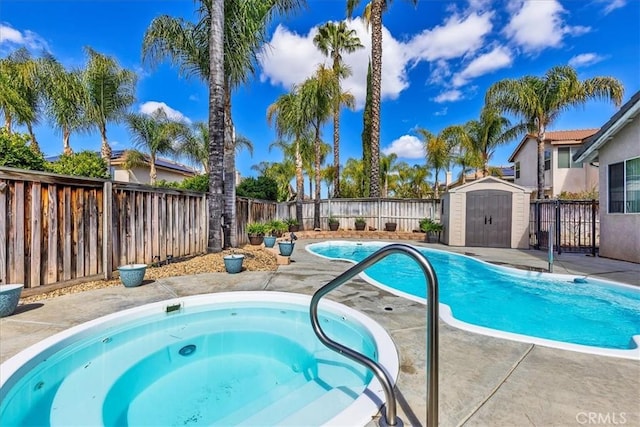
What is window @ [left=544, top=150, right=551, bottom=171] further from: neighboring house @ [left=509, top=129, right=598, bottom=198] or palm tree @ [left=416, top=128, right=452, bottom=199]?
palm tree @ [left=416, top=128, right=452, bottom=199]

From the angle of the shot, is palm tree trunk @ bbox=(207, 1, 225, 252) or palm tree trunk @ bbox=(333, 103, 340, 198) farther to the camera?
palm tree trunk @ bbox=(333, 103, 340, 198)

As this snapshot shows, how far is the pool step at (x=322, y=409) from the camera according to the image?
1.98 m

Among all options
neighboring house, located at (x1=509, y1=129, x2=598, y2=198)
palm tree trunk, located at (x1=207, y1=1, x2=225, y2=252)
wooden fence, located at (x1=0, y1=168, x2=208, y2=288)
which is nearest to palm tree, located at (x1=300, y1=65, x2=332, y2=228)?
palm tree trunk, located at (x1=207, y1=1, x2=225, y2=252)

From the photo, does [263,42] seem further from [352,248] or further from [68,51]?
[68,51]

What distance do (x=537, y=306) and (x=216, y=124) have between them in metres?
8.60

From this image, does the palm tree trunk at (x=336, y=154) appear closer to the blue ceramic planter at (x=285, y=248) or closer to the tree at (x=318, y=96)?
the tree at (x=318, y=96)

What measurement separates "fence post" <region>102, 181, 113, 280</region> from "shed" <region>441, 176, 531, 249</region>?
11.8 metres

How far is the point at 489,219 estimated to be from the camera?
11336mm

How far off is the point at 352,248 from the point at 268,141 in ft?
48.1

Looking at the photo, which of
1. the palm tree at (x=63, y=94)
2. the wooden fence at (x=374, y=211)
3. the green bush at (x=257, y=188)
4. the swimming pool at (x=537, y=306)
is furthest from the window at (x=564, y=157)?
the palm tree at (x=63, y=94)

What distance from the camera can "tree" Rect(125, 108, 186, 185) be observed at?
18188 millimetres

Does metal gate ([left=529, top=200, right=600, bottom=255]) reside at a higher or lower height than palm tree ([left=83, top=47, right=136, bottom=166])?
Answer: lower

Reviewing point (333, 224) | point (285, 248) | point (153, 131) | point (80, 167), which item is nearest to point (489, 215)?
point (333, 224)

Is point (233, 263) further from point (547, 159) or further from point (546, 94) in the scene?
point (547, 159)
